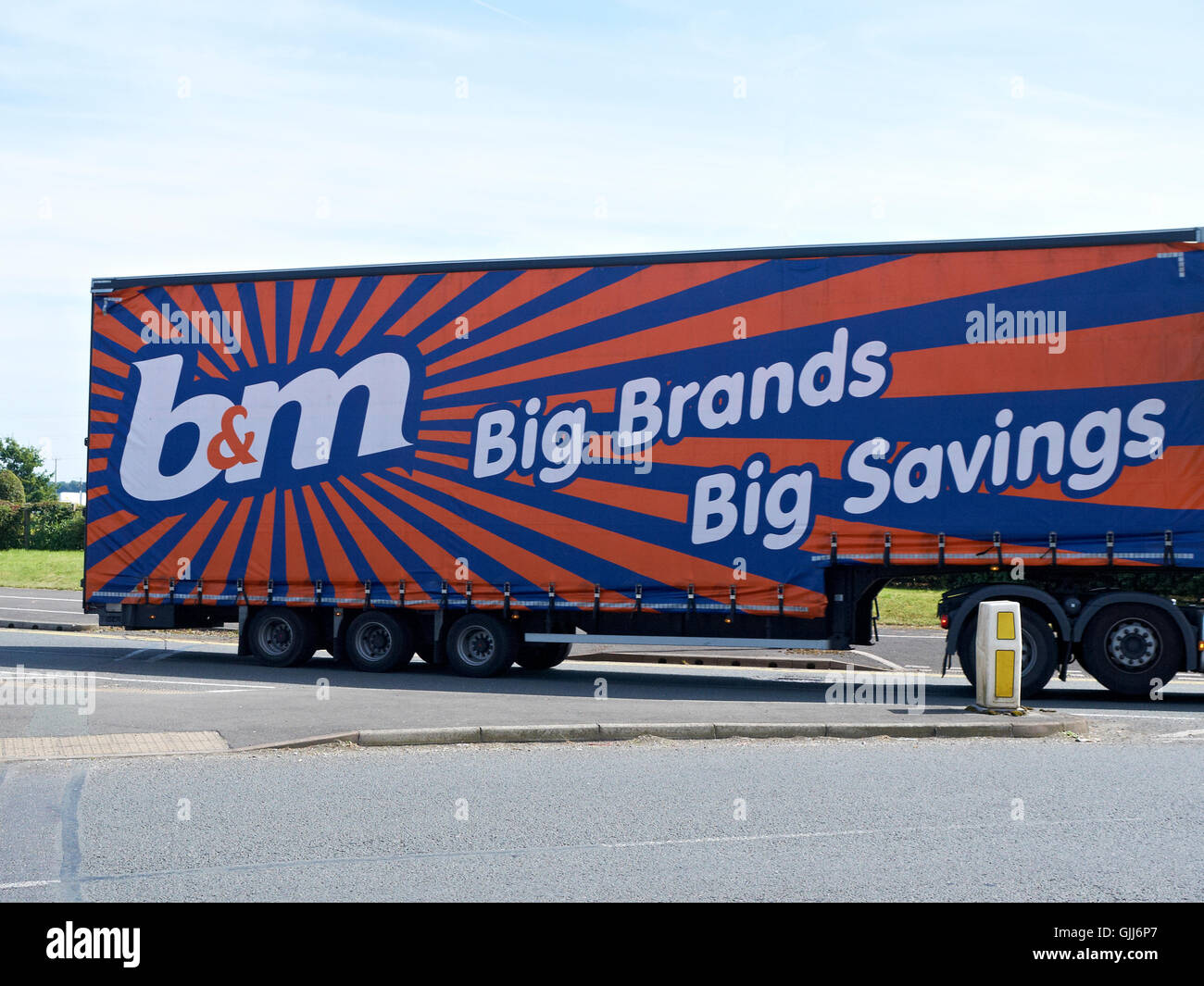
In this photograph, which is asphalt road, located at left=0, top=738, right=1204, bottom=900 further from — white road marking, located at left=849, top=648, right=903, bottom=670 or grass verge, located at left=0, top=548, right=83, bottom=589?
grass verge, located at left=0, top=548, right=83, bottom=589

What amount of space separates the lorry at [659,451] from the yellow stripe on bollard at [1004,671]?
2.32m

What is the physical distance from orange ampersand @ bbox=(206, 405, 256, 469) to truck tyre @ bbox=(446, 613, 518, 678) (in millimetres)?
3677

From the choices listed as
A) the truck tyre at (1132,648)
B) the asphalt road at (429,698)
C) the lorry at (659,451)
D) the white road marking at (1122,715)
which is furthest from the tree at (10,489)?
the white road marking at (1122,715)

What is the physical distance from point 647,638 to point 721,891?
9.35 m

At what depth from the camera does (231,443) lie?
16656mm

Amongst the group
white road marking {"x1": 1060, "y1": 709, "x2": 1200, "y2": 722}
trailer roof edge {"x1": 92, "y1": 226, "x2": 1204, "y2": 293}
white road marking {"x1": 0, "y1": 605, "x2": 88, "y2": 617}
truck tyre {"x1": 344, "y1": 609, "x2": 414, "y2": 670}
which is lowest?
white road marking {"x1": 0, "y1": 605, "x2": 88, "y2": 617}

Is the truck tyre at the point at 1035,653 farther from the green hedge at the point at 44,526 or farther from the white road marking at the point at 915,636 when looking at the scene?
the green hedge at the point at 44,526

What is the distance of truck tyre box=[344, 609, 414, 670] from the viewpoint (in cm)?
1612

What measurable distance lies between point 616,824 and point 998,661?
5.66 m

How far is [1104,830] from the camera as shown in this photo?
692 cm

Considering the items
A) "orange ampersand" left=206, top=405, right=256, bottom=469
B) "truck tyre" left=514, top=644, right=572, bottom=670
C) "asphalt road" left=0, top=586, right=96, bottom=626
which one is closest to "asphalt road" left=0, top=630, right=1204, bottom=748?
"truck tyre" left=514, top=644, right=572, bottom=670

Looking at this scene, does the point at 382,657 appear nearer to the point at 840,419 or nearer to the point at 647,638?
the point at 647,638

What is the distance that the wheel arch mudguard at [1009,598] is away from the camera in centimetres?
1373
